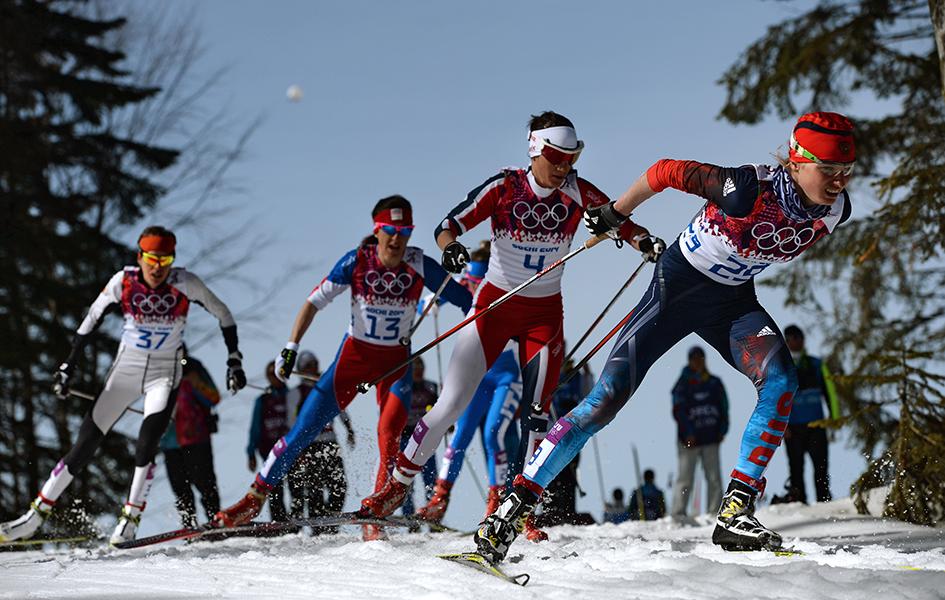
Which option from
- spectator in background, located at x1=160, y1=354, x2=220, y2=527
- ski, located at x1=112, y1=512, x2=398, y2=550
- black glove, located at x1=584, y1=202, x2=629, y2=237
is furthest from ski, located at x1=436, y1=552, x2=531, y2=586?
spectator in background, located at x1=160, y1=354, x2=220, y2=527

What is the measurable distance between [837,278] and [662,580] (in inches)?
436

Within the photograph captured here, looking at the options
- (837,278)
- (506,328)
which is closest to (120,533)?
Answer: (506,328)

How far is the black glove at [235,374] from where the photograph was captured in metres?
8.01

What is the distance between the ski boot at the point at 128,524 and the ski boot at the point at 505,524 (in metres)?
3.76

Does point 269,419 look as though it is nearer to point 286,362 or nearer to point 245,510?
point 245,510

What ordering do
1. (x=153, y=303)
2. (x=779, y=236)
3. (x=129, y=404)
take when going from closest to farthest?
(x=779, y=236) → (x=153, y=303) → (x=129, y=404)

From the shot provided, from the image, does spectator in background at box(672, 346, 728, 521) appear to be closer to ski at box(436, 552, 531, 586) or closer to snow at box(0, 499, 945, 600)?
snow at box(0, 499, 945, 600)

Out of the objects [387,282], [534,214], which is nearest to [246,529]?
[387,282]

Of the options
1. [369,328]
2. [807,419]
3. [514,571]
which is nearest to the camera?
[514,571]

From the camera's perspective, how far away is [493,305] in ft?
20.5

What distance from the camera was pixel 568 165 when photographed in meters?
6.59

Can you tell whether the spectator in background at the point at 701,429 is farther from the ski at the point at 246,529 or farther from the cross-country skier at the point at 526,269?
the cross-country skier at the point at 526,269

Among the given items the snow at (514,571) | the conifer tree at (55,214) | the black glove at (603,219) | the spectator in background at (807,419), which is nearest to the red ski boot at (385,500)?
the snow at (514,571)

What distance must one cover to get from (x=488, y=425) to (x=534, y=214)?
2438 millimetres
